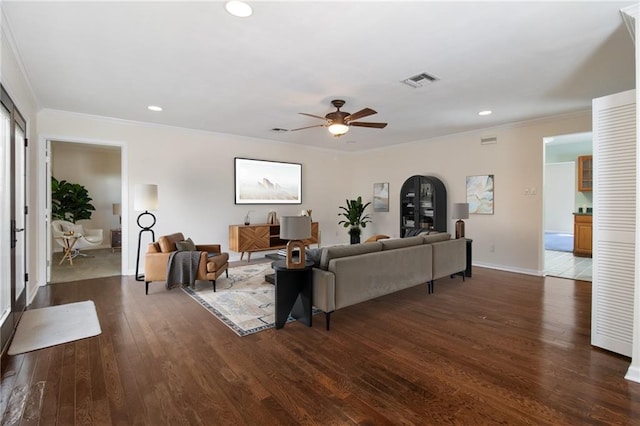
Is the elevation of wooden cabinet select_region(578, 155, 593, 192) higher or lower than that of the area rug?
higher

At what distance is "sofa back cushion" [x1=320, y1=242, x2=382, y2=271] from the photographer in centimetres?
336

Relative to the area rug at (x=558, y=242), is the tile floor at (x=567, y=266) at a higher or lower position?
lower

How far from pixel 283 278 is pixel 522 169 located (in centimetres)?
492

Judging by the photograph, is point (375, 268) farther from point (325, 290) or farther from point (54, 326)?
point (54, 326)

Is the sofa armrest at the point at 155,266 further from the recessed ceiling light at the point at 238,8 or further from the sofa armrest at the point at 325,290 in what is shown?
the recessed ceiling light at the point at 238,8

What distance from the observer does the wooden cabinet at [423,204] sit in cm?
658

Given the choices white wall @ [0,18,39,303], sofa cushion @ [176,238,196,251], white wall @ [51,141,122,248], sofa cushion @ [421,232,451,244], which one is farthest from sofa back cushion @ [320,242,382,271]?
white wall @ [51,141,122,248]

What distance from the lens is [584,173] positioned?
26.2 ft

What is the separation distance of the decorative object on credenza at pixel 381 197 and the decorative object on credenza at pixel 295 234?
197 inches

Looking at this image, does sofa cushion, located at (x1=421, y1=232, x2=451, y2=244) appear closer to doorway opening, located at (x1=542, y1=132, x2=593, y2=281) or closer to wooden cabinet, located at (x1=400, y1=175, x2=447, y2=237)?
wooden cabinet, located at (x1=400, y1=175, x2=447, y2=237)

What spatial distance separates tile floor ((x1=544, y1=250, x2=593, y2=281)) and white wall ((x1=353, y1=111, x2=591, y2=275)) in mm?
529

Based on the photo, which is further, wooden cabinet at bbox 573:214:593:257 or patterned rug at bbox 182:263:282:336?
wooden cabinet at bbox 573:214:593:257

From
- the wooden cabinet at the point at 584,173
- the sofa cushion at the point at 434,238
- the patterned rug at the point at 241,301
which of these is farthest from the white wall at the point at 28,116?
the wooden cabinet at the point at 584,173

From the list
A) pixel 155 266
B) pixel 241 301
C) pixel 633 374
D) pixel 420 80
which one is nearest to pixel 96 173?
pixel 155 266
